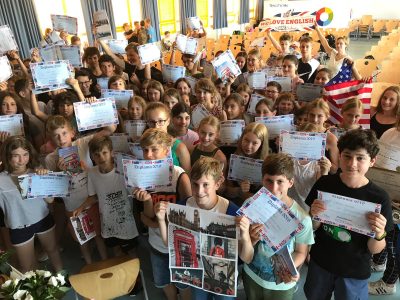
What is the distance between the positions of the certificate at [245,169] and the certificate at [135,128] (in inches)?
42.4

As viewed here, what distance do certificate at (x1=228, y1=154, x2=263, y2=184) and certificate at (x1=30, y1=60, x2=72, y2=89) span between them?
2.14 metres

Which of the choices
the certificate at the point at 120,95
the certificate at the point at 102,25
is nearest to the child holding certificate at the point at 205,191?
the certificate at the point at 120,95

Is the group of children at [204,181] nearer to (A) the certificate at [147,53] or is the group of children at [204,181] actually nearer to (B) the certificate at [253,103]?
(B) the certificate at [253,103]

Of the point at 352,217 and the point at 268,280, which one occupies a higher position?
the point at 352,217

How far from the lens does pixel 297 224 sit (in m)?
1.56

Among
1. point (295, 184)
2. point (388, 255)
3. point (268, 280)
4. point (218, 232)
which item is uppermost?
point (218, 232)

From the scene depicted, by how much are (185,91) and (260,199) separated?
2.64m

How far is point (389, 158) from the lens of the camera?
2254mm

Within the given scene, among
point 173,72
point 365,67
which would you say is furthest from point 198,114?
point 365,67

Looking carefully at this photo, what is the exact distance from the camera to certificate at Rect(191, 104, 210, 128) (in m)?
3.42

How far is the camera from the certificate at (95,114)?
3.05 m

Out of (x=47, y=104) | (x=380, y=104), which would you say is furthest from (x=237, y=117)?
(x=47, y=104)

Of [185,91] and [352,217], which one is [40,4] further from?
[352,217]

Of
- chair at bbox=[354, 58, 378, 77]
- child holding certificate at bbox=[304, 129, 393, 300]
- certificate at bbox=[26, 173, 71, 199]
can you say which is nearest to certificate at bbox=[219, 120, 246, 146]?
child holding certificate at bbox=[304, 129, 393, 300]
